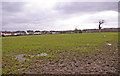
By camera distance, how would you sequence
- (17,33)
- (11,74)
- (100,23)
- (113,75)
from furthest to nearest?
(100,23), (17,33), (11,74), (113,75)

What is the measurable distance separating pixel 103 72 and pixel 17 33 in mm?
56554

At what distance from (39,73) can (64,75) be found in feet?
3.24

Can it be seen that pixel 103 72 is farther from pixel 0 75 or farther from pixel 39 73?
pixel 0 75

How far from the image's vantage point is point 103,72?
4.27 m

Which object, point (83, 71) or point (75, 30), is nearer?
point (83, 71)

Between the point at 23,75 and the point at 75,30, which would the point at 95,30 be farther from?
the point at 23,75

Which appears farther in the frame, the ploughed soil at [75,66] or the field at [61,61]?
the field at [61,61]

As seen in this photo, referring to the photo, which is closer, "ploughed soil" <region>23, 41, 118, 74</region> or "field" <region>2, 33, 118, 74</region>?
"ploughed soil" <region>23, 41, 118, 74</region>

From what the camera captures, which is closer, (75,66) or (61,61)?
(75,66)

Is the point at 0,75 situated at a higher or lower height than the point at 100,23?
lower

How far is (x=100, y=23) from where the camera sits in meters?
80.1

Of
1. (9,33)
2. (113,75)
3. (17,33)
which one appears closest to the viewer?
(113,75)

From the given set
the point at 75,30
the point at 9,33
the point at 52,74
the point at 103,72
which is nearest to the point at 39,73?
the point at 52,74

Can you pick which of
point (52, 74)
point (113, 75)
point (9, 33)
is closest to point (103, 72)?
point (113, 75)
